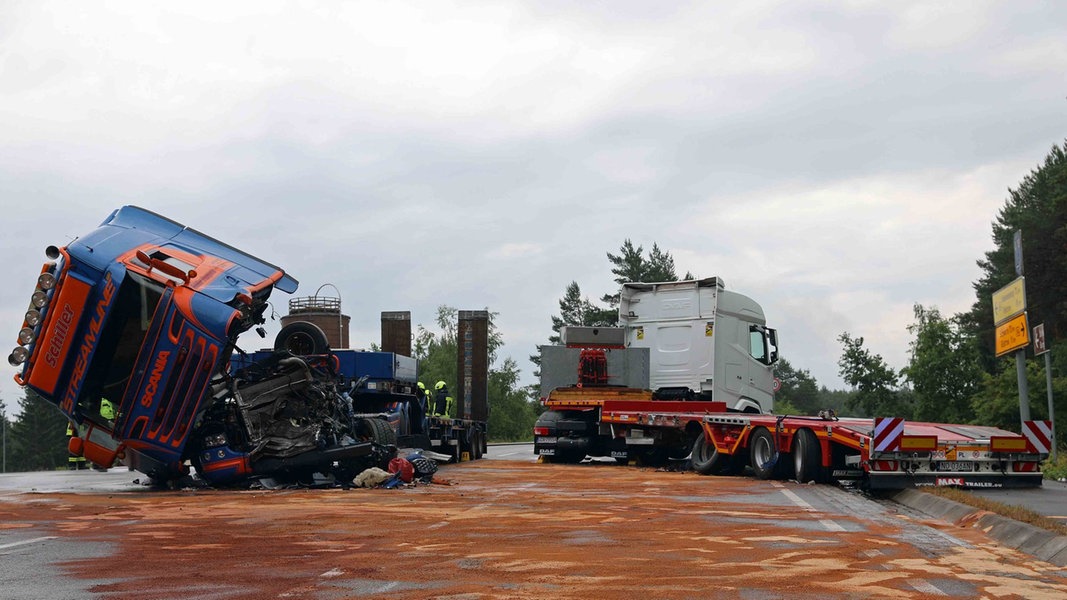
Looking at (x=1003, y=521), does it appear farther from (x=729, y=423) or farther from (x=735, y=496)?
(x=729, y=423)

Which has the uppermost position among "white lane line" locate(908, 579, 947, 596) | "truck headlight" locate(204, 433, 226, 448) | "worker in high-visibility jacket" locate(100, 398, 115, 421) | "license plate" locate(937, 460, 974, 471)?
"worker in high-visibility jacket" locate(100, 398, 115, 421)

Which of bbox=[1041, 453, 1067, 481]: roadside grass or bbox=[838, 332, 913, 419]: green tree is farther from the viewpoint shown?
bbox=[838, 332, 913, 419]: green tree

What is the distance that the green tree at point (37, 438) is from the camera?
110 m

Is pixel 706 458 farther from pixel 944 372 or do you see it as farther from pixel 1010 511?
pixel 944 372

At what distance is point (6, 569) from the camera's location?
845 centimetres

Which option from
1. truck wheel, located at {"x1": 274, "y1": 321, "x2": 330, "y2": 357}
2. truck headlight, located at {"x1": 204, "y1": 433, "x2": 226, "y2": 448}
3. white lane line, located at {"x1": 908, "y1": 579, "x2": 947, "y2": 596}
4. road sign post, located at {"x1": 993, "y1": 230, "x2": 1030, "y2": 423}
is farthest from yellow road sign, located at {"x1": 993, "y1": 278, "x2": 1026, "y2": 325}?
white lane line, located at {"x1": 908, "y1": 579, "x2": 947, "y2": 596}

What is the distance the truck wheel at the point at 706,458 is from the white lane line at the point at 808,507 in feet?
12.7

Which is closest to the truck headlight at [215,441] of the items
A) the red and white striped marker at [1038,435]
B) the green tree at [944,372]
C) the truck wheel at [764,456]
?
the truck wheel at [764,456]

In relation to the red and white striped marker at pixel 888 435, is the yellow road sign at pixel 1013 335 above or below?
above

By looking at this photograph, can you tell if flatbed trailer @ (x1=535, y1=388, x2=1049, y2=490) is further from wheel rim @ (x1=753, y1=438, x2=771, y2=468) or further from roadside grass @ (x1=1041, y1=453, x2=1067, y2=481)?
roadside grass @ (x1=1041, y1=453, x2=1067, y2=481)

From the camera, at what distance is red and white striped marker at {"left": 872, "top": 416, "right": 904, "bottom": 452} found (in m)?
17.0

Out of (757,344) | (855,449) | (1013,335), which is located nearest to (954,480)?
(855,449)

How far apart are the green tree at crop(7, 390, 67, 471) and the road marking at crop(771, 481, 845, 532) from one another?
103 m

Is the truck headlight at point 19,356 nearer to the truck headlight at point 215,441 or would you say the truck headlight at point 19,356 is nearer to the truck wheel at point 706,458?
the truck headlight at point 215,441
